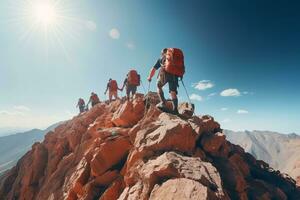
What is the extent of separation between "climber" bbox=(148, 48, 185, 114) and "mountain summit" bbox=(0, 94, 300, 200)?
183 centimetres

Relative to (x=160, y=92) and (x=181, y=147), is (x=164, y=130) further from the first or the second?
(x=160, y=92)

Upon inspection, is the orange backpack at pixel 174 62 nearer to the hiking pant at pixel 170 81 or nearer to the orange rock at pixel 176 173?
the hiking pant at pixel 170 81

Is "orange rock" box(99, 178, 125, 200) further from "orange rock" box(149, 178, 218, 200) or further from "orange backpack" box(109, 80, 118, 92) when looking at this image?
"orange backpack" box(109, 80, 118, 92)

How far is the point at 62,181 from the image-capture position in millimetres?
18906

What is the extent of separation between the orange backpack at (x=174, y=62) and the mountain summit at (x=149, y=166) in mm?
3204

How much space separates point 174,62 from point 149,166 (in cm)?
829

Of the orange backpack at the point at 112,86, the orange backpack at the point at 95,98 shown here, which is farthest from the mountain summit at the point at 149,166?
the orange backpack at the point at 95,98

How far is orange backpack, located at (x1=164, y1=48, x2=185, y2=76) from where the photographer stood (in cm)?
1459

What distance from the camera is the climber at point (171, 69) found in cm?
1468

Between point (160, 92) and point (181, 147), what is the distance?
6.17 meters

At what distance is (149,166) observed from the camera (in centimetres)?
889

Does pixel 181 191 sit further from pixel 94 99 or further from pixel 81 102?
pixel 81 102

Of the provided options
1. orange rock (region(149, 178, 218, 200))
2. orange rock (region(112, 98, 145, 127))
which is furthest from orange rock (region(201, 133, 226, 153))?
orange rock (region(149, 178, 218, 200))

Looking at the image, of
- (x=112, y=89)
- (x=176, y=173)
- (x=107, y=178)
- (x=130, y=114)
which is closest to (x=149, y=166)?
(x=176, y=173)
